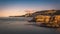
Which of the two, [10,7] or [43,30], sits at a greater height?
[10,7]

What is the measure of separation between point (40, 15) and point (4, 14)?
1.42 ft

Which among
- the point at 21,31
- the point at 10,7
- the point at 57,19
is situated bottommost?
the point at 21,31

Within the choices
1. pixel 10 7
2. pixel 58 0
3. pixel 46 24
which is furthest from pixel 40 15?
pixel 10 7

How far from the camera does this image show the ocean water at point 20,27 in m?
1.47

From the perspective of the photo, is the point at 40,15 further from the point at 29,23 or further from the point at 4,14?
the point at 4,14

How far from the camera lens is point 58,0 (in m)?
1.49

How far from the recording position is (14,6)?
60.2 inches

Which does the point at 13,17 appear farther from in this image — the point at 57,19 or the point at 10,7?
the point at 57,19

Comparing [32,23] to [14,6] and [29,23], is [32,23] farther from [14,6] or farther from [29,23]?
[14,6]

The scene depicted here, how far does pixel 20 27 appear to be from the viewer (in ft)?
4.92

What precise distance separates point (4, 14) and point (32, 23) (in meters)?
0.35

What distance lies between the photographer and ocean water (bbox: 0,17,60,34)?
1467 millimetres

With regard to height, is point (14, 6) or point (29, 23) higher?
point (14, 6)

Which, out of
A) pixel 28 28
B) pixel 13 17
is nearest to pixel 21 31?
pixel 28 28
